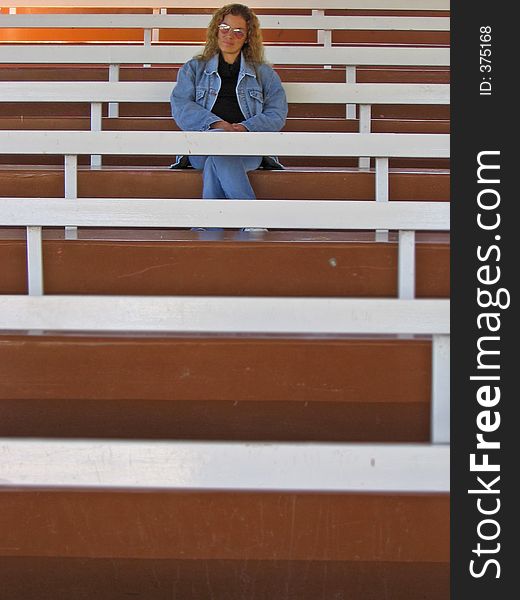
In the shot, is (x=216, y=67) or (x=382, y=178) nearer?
(x=382, y=178)

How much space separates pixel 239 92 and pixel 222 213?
684mm

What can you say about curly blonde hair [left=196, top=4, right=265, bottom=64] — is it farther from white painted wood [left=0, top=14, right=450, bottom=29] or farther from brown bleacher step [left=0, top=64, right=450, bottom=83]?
white painted wood [left=0, top=14, right=450, bottom=29]

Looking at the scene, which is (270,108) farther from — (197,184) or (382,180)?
(382,180)

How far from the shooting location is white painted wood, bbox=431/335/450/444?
1177mm

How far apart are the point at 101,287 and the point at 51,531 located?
44cm

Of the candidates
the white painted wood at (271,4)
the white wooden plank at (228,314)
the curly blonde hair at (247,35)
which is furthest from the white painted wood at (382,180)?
the white painted wood at (271,4)

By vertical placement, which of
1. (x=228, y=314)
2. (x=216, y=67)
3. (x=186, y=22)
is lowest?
(x=228, y=314)

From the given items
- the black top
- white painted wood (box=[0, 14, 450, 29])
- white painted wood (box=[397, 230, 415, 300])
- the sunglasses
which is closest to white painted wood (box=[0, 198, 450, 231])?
white painted wood (box=[397, 230, 415, 300])

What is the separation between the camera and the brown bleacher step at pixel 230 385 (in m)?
1.25

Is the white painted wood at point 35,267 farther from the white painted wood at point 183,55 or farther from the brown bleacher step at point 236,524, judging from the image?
the white painted wood at point 183,55

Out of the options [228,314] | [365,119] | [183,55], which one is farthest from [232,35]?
[228,314]

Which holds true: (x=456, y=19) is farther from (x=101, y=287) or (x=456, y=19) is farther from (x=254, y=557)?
(x=254, y=557)

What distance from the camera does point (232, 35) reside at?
2098 millimetres

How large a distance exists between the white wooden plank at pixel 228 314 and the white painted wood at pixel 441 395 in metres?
0.06
